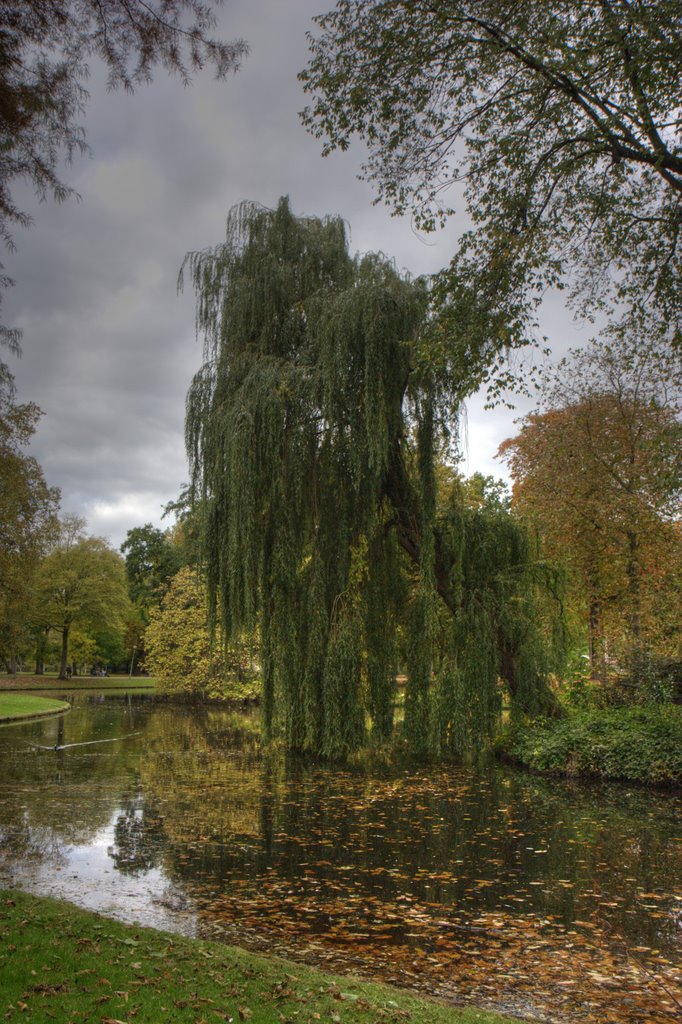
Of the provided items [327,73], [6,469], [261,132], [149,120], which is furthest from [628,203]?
[6,469]

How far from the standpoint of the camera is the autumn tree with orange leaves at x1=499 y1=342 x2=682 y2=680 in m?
17.2

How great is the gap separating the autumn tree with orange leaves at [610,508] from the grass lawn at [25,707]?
17262 mm

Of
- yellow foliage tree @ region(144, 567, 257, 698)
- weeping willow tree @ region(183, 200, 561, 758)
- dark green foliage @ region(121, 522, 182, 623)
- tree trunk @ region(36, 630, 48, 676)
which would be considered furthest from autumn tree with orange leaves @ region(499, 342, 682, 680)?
tree trunk @ region(36, 630, 48, 676)

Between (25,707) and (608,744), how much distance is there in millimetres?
20817

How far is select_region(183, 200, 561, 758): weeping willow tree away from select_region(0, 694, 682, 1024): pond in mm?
1403

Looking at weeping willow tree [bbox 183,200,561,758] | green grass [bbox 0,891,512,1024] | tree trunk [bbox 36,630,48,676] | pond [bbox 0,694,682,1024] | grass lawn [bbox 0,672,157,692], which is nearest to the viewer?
green grass [bbox 0,891,512,1024]

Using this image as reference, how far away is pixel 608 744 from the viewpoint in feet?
43.9

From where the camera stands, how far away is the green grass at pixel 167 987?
A: 3654mm

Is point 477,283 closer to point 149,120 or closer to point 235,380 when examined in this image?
point 149,120

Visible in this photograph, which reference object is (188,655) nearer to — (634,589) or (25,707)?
(25,707)

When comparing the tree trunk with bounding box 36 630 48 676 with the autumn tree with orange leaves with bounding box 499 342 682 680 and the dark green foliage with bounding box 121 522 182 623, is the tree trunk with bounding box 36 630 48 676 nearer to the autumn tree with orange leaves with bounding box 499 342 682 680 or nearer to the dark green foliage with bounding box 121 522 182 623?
the dark green foliage with bounding box 121 522 182 623

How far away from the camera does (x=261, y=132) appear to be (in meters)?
9.33

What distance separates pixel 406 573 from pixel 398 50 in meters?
8.41

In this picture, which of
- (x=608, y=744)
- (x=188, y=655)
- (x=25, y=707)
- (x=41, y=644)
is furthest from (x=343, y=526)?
(x=41, y=644)
